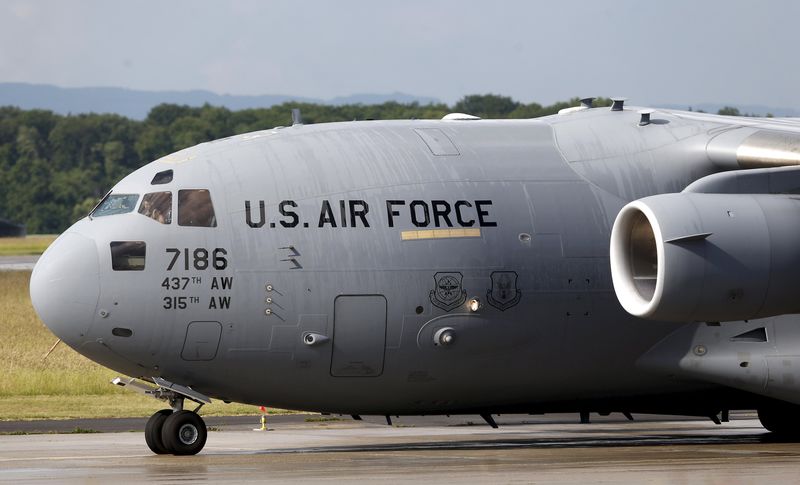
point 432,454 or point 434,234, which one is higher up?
point 434,234

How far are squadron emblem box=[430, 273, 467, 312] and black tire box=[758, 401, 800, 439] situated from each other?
167 inches

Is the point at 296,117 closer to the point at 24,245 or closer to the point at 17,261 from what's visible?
the point at 17,261

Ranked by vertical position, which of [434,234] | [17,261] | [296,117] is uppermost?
[296,117]

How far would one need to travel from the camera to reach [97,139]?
465 ft

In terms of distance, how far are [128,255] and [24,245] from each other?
288 ft

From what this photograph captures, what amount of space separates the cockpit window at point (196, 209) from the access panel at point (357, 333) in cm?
164

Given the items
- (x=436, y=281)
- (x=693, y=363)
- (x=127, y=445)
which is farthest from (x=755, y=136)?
(x=127, y=445)

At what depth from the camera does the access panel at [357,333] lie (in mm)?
17469

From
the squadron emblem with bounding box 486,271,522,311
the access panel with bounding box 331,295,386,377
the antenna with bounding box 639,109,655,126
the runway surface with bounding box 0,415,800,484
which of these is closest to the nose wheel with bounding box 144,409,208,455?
the runway surface with bounding box 0,415,800,484

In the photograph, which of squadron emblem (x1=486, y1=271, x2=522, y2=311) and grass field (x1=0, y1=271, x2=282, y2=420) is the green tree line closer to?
grass field (x1=0, y1=271, x2=282, y2=420)

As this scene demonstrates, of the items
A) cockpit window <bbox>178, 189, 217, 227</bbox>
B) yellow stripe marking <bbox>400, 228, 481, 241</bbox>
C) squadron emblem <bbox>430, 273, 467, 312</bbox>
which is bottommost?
squadron emblem <bbox>430, 273, 467, 312</bbox>

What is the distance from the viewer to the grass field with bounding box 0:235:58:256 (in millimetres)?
93750

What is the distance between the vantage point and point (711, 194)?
679 inches

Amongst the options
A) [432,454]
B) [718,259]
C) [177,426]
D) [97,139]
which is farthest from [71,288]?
[97,139]
